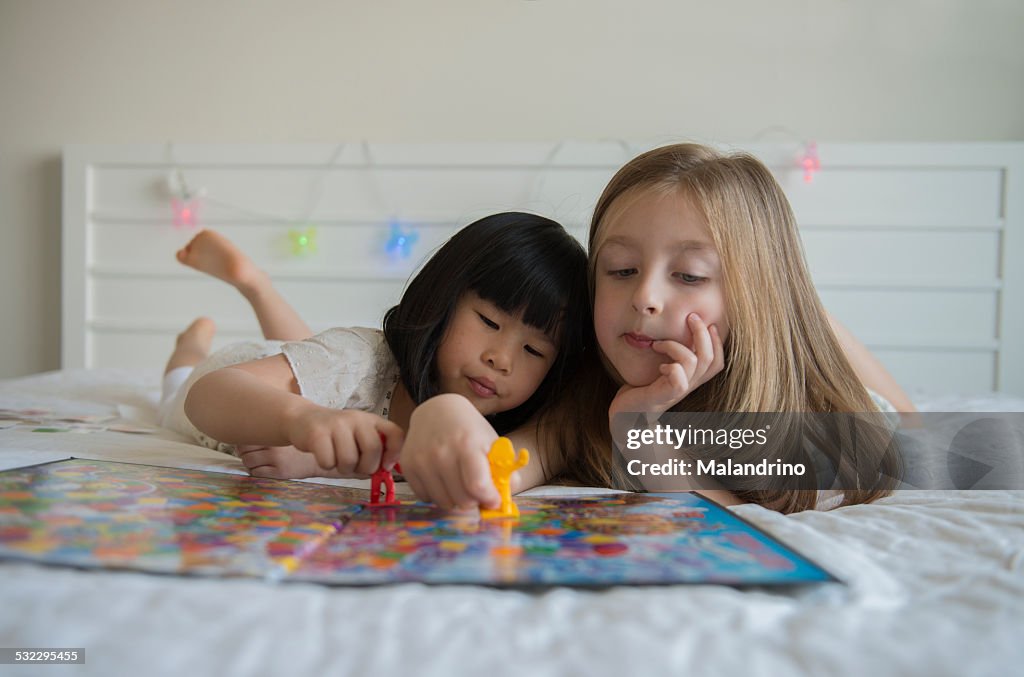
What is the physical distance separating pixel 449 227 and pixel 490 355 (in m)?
1.52

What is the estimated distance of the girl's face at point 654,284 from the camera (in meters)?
0.93

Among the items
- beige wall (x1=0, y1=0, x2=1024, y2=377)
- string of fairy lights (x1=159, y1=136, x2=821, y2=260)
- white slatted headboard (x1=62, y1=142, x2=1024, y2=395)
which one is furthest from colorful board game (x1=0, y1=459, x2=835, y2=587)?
beige wall (x1=0, y1=0, x2=1024, y2=377)

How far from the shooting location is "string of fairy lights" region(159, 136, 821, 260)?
8.05 ft

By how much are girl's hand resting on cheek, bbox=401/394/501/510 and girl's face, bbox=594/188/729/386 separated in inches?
13.0

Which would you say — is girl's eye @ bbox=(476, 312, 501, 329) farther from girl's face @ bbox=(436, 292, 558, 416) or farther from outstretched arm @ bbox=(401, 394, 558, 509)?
outstretched arm @ bbox=(401, 394, 558, 509)

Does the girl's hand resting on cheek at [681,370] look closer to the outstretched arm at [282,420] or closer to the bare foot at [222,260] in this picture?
the outstretched arm at [282,420]

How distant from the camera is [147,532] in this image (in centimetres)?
51

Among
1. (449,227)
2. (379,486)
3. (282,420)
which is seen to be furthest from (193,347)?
(379,486)

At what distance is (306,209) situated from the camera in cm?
251

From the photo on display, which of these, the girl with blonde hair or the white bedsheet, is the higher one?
the girl with blonde hair

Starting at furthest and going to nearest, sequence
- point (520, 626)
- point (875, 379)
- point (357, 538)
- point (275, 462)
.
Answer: point (875, 379), point (275, 462), point (357, 538), point (520, 626)

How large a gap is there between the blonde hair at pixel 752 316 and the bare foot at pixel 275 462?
0.36 m

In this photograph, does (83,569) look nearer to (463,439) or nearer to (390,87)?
(463,439)

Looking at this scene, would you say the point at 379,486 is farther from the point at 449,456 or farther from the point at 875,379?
the point at 875,379
